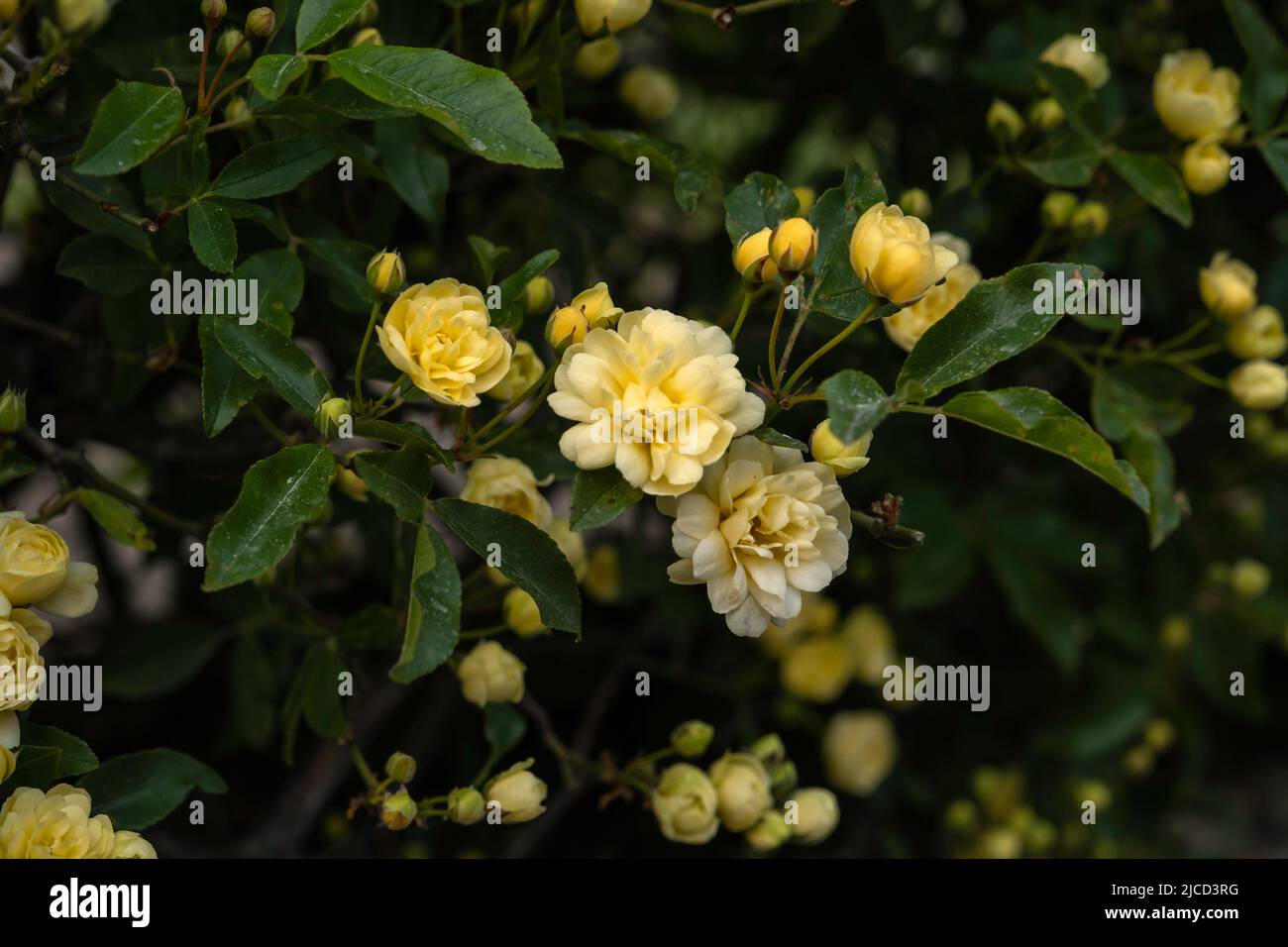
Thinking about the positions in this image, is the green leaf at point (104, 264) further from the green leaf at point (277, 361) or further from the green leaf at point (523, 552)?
the green leaf at point (523, 552)

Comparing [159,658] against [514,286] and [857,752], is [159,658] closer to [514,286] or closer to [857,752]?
[514,286]

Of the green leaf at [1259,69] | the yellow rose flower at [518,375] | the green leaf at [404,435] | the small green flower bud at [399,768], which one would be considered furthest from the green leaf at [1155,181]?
the small green flower bud at [399,768]

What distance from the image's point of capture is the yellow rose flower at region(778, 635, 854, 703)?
1.50 metres

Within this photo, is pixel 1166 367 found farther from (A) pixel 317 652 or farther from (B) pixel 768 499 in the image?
(A) pixel 317 652

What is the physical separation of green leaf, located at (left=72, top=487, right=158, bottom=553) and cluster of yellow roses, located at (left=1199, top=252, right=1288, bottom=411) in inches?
37.2

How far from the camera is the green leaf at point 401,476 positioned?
0.76 m

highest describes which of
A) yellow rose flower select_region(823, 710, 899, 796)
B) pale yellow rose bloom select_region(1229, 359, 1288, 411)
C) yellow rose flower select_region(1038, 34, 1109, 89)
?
yellow rose flower select_region(1038, 34, 1109, 89)

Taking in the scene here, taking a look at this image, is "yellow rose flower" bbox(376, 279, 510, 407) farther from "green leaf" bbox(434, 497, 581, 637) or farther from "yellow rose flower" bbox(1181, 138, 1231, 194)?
"yellow rose flower" bbox(1181, 138, 1231, 194)

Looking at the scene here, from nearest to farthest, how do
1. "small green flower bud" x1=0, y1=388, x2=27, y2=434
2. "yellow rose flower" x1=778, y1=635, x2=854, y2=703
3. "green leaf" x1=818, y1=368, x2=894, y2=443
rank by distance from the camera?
"green leaf" x1=818, y1=368, x2=894, y2=443
"small green flower bud" x1=0, y1=388, x2=27, y2=434
"yellow rose flower" x1=778, y1=635, x2=854, y2=703

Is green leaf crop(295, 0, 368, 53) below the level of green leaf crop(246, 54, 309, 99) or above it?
above

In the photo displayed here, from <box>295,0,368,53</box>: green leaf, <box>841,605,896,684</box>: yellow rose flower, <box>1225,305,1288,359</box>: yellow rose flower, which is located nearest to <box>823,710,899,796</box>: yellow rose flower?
<box>841,605,896,684</box>: yellow rose flower
